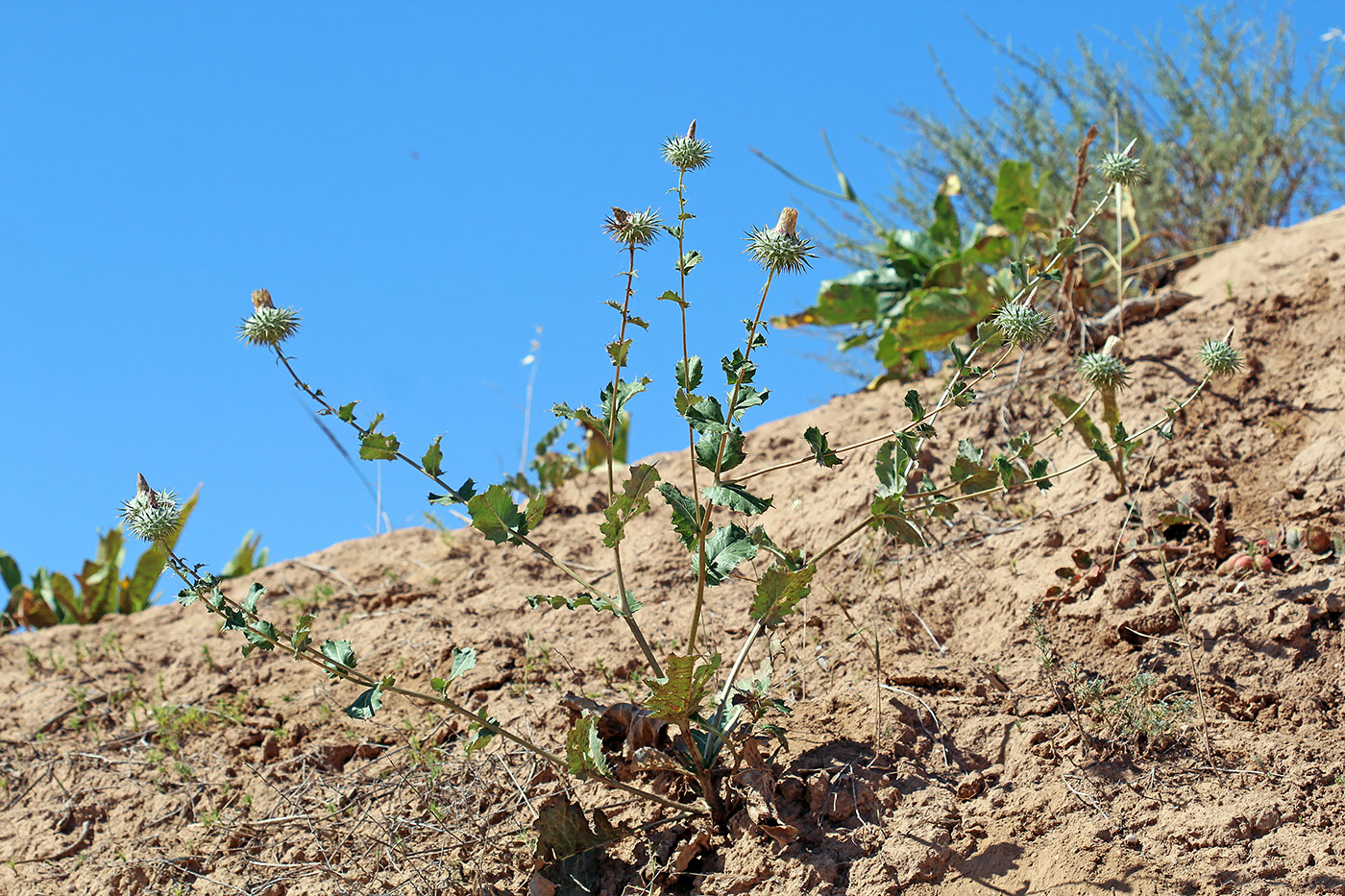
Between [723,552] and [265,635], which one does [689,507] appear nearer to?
[723,552]

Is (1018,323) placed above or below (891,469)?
above

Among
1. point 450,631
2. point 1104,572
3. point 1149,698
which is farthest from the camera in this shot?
point 450,631

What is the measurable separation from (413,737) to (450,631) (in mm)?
714

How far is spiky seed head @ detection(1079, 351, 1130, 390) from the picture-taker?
3.69 meters

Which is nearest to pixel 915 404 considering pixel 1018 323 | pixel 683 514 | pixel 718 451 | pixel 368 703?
pixel 1018 323

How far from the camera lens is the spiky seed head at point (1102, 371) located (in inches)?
145

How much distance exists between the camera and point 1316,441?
4.32 meters

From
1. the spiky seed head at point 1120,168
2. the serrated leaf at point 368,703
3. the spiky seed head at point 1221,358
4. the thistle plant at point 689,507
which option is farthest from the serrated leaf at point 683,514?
the spiky seed head at point 1221,358

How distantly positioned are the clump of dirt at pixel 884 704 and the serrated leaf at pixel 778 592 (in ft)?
1.47

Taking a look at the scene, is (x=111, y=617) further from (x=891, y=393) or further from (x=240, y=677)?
(x=891, y=393)

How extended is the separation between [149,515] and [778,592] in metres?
1.68

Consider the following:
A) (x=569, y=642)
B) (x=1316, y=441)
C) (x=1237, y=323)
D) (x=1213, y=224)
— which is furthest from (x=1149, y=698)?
(x=1213, y=224)

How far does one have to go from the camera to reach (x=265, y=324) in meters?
2.97

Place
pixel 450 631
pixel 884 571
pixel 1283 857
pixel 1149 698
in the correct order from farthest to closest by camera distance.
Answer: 1. pixel 450 631
2. pixel 884 571
3. pixel 1149 698
4. pixel 1283 857
